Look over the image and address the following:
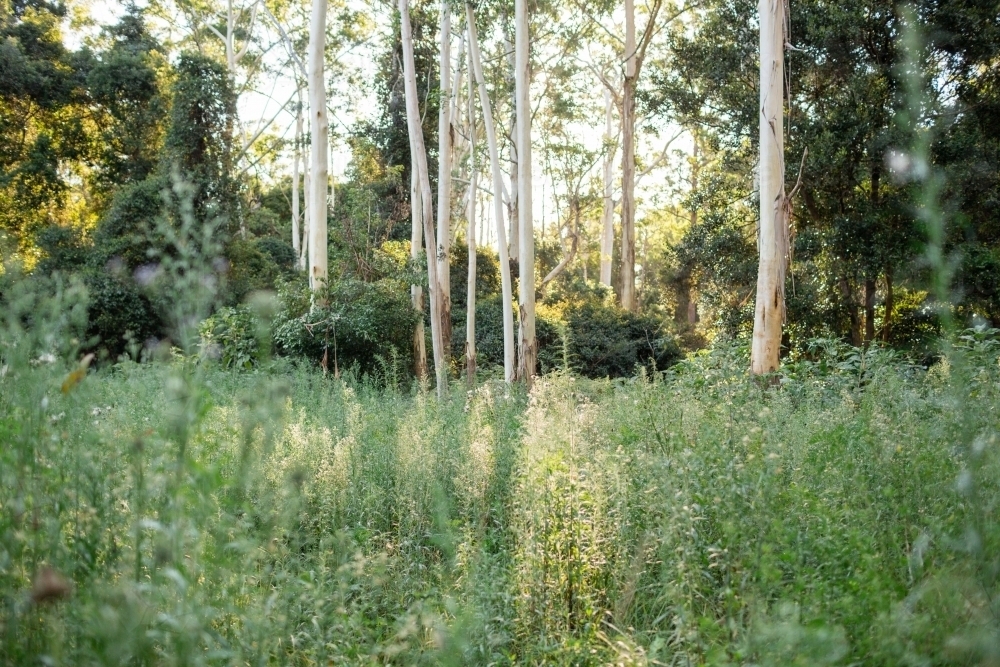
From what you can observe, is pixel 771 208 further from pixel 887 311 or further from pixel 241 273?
pixel 241 273

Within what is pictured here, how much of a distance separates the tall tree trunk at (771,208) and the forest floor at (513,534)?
473 cm

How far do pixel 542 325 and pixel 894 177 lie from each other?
875 cm

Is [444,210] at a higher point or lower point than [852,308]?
higher

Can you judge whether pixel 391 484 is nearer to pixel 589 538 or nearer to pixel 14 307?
pixel 589 538

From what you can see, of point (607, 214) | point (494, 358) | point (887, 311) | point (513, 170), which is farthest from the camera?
point (607, 214)

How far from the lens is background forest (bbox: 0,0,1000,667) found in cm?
202

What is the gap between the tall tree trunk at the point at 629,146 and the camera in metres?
22.2

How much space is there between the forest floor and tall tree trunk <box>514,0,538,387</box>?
8275 mm

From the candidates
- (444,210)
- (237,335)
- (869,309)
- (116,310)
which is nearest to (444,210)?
(444,210)

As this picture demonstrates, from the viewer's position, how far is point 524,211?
14.3 m

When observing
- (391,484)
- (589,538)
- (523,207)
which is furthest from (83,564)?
(523,207)

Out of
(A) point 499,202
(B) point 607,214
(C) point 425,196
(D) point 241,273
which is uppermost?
(B) point 607,214

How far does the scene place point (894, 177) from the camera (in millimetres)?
14625

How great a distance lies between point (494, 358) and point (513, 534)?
1656 centimetres
